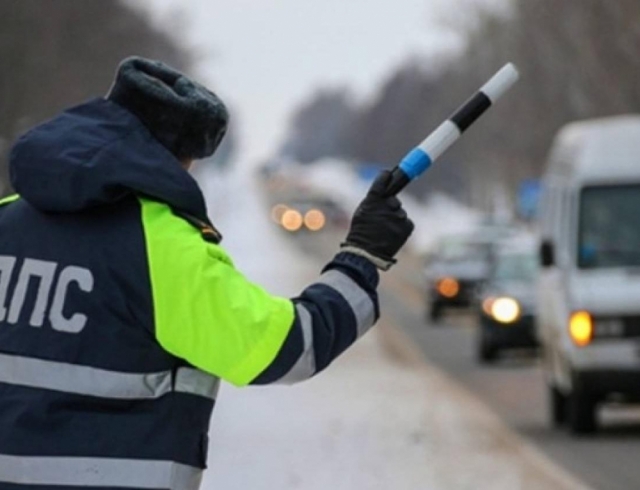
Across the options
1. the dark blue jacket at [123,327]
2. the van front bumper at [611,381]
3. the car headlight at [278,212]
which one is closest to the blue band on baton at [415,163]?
the dark blue jacket at [123,327]

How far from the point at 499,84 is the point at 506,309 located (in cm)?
2734

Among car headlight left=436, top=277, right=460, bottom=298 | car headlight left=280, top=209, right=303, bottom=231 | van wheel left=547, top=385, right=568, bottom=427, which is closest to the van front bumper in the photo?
van wheel left=547, top=385, right=568, bottom=427

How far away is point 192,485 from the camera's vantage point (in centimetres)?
476

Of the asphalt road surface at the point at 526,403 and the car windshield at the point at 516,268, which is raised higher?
the car windshield at the point at 516,268

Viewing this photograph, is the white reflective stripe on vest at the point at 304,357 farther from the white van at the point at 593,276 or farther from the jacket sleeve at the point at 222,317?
the white van at the point at 593,276

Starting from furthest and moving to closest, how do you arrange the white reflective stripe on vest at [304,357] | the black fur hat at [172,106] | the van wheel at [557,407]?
the van wheel at [557,407] → the black fur hat at [172,106] → the white reflective stripe on vest at [304,357]

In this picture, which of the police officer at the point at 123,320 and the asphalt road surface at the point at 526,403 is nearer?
the police officer at the point at 123,320

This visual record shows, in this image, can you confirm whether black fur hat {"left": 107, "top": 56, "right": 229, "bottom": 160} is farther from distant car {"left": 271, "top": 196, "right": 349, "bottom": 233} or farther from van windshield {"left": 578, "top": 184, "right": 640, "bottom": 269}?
distant car {"left": 271, "top": 196, "right": 349, "bottom": 233}

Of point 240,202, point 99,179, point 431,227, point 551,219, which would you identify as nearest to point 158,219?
point 99,179

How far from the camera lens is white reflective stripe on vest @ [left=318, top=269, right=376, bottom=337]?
4809mm

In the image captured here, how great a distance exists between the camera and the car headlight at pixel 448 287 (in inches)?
1879

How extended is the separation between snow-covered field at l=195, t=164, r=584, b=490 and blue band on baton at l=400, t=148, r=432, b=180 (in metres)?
9.66

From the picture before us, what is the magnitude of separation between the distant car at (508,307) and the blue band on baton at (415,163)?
1066 inches

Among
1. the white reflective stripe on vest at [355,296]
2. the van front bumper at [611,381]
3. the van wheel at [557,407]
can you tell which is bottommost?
the van wheel at [557,407]
